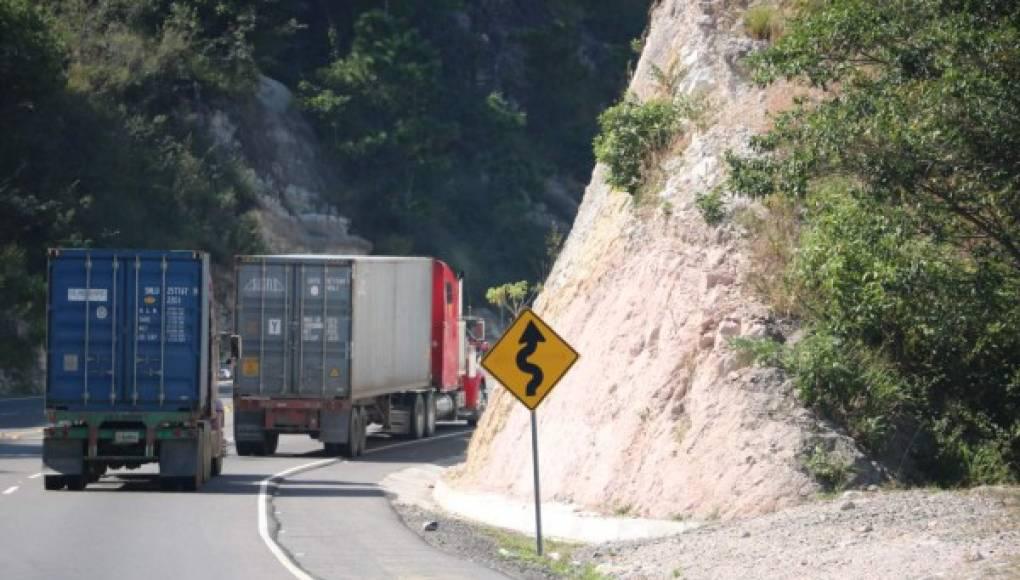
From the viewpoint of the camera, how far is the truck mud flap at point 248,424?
36.1 m

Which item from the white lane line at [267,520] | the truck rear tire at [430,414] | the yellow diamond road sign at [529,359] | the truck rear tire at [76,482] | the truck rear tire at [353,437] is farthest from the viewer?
the truck rear tire at [430,414]

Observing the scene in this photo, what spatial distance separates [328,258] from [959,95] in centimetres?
1968

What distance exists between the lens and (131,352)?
27766 millimetres

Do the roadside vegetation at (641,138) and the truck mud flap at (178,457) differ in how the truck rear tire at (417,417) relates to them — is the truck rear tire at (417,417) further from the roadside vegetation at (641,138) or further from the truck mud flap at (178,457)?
the roadside vegetation at (641,138)

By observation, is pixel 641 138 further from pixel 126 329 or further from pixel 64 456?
pixel 64 456

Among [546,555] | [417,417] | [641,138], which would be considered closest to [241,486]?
[641,138]

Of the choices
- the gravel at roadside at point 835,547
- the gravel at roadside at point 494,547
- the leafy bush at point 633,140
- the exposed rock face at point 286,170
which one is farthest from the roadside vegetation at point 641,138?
the exposed rock face at point 286,170

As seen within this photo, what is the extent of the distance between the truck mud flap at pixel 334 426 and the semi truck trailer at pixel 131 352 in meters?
8.30

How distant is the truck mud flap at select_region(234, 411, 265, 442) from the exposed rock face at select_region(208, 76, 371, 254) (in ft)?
129

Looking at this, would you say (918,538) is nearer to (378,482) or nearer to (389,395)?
(378,482)

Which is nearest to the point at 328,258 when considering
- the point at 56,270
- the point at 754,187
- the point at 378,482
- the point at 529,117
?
the point at 378,482

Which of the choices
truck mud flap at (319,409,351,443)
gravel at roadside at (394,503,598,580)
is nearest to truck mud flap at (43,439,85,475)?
gravel at roadside at (394,503,598,580)

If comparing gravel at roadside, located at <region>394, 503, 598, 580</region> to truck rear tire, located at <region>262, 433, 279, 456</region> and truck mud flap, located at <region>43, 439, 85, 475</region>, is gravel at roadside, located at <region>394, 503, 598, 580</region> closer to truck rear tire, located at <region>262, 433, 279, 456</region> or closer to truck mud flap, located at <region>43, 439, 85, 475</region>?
truck mud flap, located at <region>43, 439, 85, 475</region>

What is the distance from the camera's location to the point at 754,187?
2038 cm
